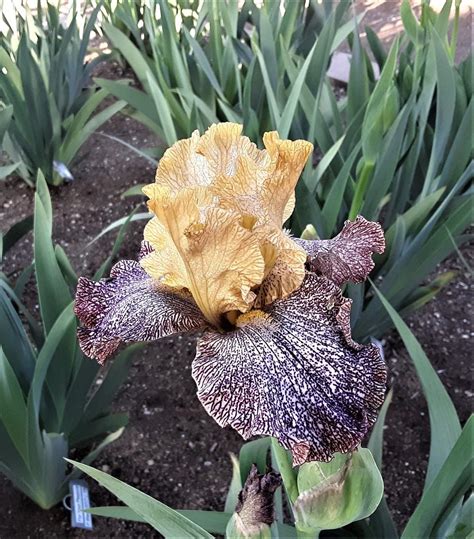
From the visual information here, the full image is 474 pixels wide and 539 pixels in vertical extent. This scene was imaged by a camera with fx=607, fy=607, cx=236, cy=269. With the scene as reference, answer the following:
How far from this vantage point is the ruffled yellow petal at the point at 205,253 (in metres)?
0.57

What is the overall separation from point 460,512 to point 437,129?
0.84m

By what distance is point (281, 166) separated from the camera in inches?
23.6

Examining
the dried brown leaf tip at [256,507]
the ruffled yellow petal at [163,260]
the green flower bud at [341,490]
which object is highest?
the ruffled yellow petal at [163,260]

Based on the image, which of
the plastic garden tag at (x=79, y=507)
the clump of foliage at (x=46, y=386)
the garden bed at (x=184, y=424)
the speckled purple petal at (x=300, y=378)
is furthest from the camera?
the garden bed at (x=184, y=424)

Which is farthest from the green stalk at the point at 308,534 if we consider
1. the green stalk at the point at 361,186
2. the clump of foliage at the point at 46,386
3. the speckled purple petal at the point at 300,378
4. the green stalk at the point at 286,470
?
the green stalk at the point at 361,186

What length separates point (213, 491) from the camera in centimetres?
124

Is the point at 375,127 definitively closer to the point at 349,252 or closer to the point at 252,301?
the point at 349,252

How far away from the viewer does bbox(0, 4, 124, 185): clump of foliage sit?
1757 mm

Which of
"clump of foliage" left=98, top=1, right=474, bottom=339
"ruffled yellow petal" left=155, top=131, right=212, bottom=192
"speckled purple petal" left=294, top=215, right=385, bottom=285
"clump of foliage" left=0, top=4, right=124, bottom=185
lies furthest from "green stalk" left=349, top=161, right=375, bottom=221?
"clump of foliage" left=0, top=4, right=124, bottom=185

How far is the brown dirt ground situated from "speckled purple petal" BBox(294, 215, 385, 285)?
2.36 ft

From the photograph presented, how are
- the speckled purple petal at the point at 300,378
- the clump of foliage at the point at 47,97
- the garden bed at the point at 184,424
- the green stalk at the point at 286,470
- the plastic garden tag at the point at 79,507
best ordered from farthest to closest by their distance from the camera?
the clump of foliage at the point at 47,97 → the garden bed at the point at 184,424 → the plastic garden tag at the point at 79,507 → the green stalk at the point at 286,470 → the speckled purple petal at the point at 300,378

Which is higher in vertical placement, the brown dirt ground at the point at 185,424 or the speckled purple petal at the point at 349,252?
the speckled purple petal at the point at 349,252

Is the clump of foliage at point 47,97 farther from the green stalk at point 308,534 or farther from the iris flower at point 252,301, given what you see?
the green stalk at point 308,534

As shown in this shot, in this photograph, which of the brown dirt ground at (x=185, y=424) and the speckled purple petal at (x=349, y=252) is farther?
the brown dirt ground at (x=185, y=424)
